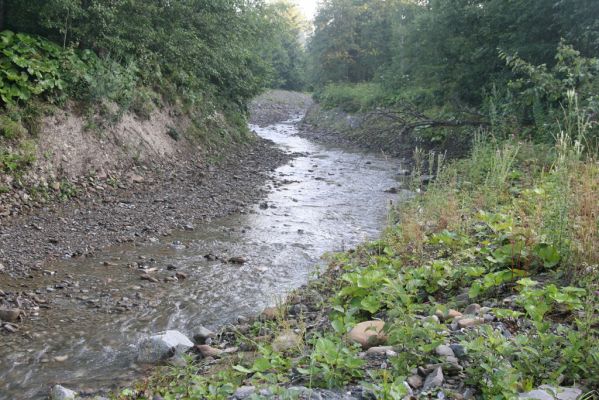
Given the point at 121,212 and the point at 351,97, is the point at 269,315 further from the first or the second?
the point at 351,97

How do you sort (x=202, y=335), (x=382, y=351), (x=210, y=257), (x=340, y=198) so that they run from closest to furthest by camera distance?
(x=382, y=351), (x=202, y=335), (x=210, y=257), (x=340, y=198)

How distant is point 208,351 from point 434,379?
2.14 m

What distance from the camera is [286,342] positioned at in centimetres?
404

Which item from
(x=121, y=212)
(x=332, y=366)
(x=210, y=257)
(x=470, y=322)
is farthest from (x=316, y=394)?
(x=121, y=212)

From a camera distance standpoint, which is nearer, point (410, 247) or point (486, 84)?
point (410, 247)

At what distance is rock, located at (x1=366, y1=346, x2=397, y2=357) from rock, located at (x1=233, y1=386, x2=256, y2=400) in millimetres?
839

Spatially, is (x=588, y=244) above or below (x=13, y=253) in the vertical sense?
above

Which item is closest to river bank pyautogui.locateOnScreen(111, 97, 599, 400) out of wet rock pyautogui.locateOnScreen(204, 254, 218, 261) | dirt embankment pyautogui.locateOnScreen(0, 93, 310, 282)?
wet rock pyautogui.locateOnScreen(204, 254, 218, 261)

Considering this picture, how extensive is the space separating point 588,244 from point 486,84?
15.0m

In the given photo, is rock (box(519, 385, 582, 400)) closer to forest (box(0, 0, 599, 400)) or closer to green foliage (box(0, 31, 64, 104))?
forest (box(0, 0, 599, 400))

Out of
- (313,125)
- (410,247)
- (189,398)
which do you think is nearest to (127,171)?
(410,247)

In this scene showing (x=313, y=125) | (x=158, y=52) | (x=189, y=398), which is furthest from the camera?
(x=313, y=125)

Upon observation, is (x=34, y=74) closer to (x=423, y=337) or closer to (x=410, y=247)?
(x=410, y=247)

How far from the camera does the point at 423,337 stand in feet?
11.0
